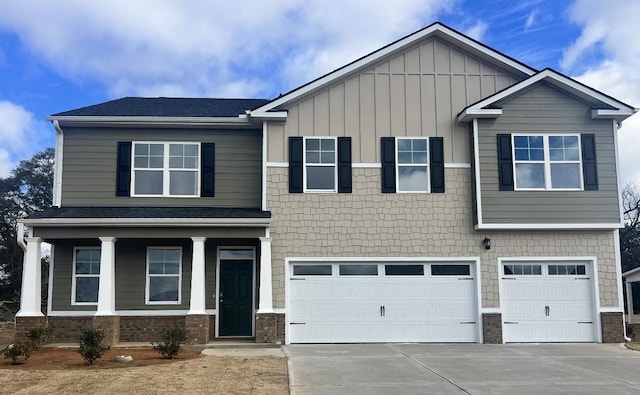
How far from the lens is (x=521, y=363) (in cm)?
1220

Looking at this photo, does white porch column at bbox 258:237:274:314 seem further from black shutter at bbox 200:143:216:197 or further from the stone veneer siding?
black shutter at bbox 200:143:216:197

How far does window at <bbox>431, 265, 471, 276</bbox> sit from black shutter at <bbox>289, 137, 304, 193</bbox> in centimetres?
401

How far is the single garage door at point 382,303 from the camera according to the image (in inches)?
619

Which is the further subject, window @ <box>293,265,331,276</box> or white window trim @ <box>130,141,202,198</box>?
white window trim @ <box>130,141,202,198</box>

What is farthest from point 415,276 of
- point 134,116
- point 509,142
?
point 134,116

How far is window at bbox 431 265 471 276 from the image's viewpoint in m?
A: 16.0

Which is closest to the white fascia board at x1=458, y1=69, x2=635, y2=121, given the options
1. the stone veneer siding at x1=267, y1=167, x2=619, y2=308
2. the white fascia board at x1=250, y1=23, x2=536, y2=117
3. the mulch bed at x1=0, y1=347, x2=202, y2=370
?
the white fascia board at x1=250, y1=23, x2=536, y2=117

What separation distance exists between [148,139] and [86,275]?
3.88m

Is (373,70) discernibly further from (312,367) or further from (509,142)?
(312,367)

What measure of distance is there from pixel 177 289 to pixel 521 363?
8619mm

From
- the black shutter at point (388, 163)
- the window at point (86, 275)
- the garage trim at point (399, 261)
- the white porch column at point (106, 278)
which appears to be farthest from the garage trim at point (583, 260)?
the window at point (86, 275)

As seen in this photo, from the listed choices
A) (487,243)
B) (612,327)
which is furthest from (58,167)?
(612,327)

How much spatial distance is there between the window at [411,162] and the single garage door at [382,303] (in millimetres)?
2207

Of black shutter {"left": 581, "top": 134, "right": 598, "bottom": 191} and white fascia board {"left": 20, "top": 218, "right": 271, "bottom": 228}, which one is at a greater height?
black shutter {"left": 581, "top": 134, "right": 598, "bottom": 191}
